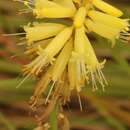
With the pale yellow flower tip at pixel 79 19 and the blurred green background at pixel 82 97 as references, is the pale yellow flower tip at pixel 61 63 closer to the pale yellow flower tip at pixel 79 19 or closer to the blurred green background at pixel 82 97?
the pale yellow flower tip at pixel 79 19

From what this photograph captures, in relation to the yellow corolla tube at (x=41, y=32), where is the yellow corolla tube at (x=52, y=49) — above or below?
below

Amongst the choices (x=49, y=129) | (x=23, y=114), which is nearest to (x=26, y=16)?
(x=23, y=114)

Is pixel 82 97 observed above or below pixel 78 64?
below

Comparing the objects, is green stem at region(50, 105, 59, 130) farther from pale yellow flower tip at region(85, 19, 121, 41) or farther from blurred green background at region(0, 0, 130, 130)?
blurred green background at region(0, 0, 130, 130)

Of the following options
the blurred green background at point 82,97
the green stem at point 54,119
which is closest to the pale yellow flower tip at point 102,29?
the green stem at point 54,119

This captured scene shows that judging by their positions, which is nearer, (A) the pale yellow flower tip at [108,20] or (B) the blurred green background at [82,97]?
(A) the pale yellow flower tip at [108,20]

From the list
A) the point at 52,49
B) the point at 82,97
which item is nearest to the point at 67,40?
the point at 52,49

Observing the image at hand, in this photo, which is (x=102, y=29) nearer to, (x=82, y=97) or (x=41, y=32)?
(x=41, y=32)

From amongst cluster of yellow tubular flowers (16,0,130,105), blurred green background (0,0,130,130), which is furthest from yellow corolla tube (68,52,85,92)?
blurred green background (0,0,130,130)
